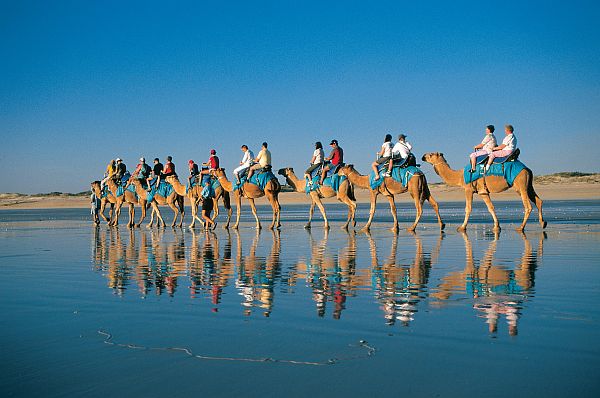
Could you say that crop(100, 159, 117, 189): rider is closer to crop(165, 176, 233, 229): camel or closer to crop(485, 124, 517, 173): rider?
crop(165, 176, 233, 229): camel

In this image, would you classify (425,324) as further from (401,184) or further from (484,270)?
(401,184)

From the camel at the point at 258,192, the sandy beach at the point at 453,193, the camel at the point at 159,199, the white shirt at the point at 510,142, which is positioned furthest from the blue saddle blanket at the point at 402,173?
the sandy beach at the point at 453,193

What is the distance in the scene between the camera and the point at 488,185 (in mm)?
20484

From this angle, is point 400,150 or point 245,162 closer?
point 400,150

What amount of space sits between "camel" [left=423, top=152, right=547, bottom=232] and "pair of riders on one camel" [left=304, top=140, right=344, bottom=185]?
10.1ft

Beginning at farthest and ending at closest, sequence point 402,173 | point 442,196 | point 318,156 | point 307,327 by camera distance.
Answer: point 442,196
point 318,156
point 402,173
point 307,327

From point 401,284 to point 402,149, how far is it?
13668 millimetres

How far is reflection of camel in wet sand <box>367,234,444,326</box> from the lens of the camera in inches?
260

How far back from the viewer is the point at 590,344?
5172mm

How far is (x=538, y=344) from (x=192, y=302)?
3.69m

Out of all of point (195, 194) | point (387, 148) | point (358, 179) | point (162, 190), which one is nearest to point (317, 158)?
point (358, 179)

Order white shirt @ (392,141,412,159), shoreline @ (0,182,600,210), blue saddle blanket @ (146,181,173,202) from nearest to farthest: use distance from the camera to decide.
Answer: white shirt @ (392,141,412,159) < blue saddle blanket @ (146,181,173,202) < shoreline @ (0,182,600,210)

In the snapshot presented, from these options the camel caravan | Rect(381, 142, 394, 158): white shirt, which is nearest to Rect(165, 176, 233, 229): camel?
the camel caravan

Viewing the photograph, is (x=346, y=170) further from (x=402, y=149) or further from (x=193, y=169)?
(x=193, y=169)
